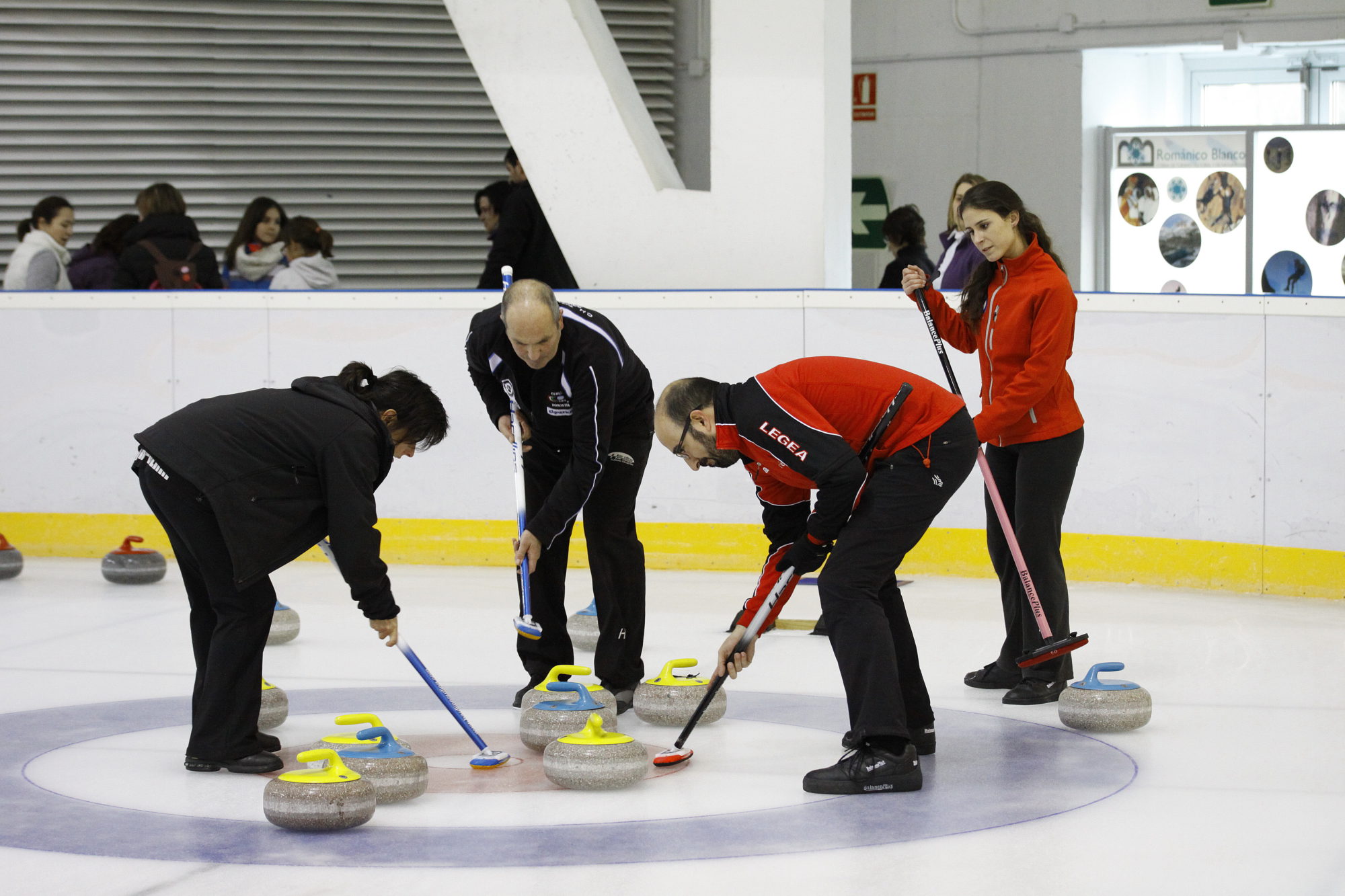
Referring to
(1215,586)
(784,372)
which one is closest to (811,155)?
(1215,586)

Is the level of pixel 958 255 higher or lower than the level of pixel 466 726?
higher

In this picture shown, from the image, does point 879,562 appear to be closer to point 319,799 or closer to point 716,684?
point 716,684

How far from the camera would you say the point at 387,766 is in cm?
350

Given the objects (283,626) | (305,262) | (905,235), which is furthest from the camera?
(305,262)

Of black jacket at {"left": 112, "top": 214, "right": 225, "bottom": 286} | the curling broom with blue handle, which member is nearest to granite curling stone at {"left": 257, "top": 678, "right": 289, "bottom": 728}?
the curling broom with blue handle

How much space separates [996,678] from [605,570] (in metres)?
1.26

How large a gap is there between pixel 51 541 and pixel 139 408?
83 centimetres

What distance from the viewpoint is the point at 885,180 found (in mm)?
11477

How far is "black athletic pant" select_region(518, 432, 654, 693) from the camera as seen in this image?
4543 millimetres

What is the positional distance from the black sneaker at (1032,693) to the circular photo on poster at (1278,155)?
683cm

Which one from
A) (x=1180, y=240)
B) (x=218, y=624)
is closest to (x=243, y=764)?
(x=218, y=624)

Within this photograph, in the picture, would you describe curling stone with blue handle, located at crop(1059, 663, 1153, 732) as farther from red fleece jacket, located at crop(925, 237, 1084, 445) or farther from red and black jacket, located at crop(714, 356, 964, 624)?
red and black jacket, located at crop(714, 356, 964, 624)

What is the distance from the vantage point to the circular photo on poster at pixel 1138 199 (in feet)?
35.2

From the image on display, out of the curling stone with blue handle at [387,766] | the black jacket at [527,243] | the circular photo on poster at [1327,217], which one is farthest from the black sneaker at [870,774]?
the circular photo on poster at [1327,217]
